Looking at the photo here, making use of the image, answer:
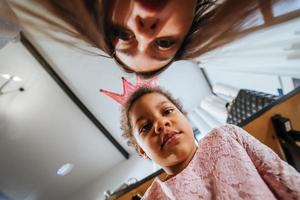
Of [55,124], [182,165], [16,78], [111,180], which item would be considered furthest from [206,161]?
[16,78]

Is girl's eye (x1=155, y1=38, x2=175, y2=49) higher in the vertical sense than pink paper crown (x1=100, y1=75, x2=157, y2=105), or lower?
higher

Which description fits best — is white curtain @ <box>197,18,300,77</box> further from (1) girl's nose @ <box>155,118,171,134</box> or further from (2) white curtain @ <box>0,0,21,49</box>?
(2) white curtain @ <box>0,0,21,49</box>

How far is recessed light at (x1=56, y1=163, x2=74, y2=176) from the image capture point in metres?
1.73

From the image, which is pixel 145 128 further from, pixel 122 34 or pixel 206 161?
pixel 122 34

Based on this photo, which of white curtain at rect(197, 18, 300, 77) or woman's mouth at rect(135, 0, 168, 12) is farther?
white curtain at rect(197, 18, 300, 77)

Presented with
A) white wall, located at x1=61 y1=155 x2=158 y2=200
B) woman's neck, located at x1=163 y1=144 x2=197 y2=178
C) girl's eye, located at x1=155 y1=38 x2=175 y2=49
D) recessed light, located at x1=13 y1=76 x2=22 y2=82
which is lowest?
white wall, located at x1=61 y1=155 x2=158 y2=200

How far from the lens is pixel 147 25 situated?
109cm

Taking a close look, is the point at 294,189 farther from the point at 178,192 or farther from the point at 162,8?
the point at 162,8

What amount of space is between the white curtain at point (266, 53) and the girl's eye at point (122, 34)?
1.40ft

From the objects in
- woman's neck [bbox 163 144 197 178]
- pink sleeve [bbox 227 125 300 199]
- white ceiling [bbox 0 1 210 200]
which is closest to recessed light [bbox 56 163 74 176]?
white ceiling [bbox 0 1 210 200]

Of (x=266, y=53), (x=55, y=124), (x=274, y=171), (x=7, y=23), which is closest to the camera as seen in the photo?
(x=274, y=171)

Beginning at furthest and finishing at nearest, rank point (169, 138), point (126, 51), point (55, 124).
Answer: point (55, 124), point (126, 51), point (169, 138)

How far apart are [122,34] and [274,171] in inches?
30.6

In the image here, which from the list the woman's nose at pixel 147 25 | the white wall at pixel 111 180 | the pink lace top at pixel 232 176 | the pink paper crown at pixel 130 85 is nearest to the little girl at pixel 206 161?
the pink lace top at pixel 232 176
